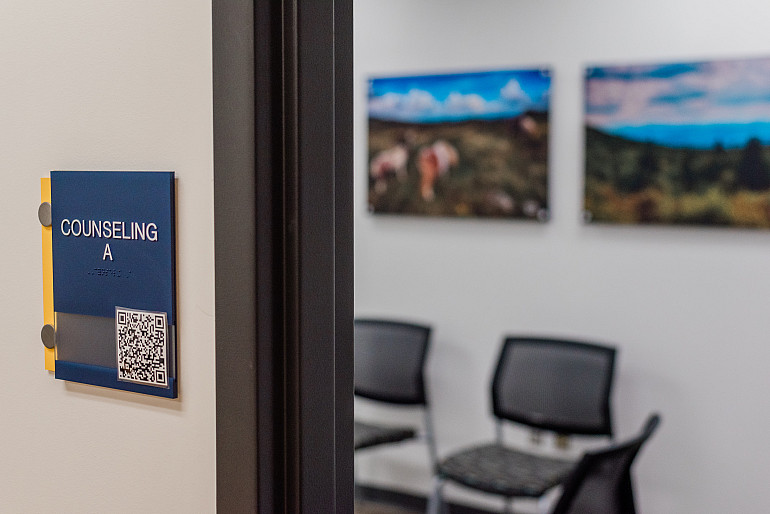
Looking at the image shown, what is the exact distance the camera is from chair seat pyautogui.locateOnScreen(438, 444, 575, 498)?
2592 mm

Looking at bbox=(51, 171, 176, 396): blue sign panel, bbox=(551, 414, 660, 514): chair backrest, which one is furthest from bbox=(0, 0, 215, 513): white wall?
bbox=(551, 414, 660, 514): chair backrest

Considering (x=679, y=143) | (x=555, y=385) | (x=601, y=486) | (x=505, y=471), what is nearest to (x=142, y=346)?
(x=601, y=486)

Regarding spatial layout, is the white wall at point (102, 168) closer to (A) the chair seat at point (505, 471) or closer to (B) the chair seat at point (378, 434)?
(A) the chair seat at point (505, 471)

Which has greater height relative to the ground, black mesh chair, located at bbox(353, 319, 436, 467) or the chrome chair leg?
black mesh chair, located at bbox(353, 319, 436, 467)

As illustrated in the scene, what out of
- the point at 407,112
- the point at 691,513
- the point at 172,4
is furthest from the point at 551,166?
the point at 172,4

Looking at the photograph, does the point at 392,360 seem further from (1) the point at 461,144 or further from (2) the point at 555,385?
(1) the point at 461,144

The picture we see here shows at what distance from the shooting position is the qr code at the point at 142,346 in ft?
2.99

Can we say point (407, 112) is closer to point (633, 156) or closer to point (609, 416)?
point (633, 156)

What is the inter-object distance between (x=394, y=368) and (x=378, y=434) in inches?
11.3

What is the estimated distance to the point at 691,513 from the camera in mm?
2865

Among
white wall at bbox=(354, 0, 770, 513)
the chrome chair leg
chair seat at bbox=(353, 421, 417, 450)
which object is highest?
white wall at bbox=(354, 0, 770, 513)

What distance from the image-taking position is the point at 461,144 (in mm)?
3182

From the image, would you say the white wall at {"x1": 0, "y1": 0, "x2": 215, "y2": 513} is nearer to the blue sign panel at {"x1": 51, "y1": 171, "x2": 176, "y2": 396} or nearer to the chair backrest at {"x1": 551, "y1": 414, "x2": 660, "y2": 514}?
the blue sign panel at {"x1": 51, "y1": 171, "x2": 176, "y2": 396}

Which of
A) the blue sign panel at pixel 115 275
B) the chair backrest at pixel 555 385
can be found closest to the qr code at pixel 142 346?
the blue sign panel at pixel 115 275
